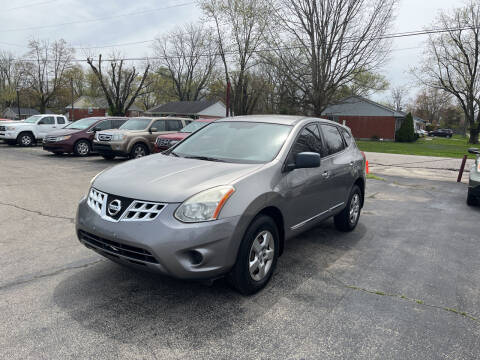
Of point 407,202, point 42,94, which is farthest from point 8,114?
point 407,202

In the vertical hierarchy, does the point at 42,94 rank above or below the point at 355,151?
above

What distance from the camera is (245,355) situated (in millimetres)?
2586

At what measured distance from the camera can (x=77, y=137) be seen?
1497 centimetres

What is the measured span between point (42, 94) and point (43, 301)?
2514 inches

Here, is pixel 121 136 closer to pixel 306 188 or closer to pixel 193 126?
pixel 193 126

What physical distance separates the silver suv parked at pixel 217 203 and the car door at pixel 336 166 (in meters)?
0.07

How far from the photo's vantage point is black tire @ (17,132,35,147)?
1912 centimetres

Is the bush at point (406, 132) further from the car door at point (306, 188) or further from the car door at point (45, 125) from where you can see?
the car door at point (306, 188)

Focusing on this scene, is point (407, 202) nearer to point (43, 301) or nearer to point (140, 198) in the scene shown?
point (140, 198)

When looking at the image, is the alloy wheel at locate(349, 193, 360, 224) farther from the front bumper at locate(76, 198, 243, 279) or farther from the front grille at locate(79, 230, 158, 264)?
the front grille at locate(79, 230, 158, 264)

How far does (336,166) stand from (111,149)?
10190 mm

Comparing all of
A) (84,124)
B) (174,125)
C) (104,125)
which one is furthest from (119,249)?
(84,124)

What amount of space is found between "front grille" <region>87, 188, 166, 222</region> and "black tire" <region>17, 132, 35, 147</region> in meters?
18.8

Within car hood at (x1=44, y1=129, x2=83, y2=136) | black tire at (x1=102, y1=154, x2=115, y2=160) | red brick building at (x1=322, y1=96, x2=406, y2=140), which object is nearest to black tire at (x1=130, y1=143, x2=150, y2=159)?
black tire at (x1=102, y1=154, x2=115, y2=160)
